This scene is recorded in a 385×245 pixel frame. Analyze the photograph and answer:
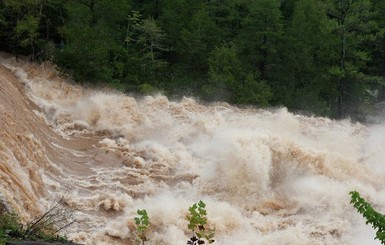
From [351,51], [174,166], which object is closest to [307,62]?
[351,51]

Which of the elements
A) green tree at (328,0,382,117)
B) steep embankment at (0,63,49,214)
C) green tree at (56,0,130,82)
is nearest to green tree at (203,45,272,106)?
green tree at (328,0,382,117)

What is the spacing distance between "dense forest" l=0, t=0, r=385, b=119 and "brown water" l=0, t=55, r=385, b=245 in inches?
76.0

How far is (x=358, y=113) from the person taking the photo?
23281mm

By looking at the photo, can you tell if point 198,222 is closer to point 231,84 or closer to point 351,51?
point 231,84

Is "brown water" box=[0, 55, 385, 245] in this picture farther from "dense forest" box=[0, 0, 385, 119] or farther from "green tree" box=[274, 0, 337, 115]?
"green tree" box=[274, 0, 337, 115]

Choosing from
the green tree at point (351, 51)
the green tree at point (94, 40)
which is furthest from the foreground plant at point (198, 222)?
the green tree at point (351, 51)

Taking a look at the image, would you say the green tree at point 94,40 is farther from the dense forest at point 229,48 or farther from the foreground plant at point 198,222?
the foreground plant at point 198,222

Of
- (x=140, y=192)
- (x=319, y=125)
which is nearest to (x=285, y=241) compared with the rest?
(x=140, y=192)

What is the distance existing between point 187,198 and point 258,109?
29.9 ft

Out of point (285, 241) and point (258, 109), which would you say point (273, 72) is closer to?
point (258, 109)

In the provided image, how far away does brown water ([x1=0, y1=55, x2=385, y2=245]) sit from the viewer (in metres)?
11.5

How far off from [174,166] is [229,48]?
9.63m

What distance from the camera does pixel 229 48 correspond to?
23.3 meters

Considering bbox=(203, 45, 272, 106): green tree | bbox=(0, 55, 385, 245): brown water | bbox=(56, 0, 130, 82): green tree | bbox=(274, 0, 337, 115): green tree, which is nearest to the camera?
bbox=(0, 55, 385, 245): brown water
